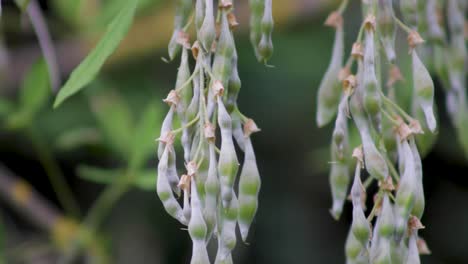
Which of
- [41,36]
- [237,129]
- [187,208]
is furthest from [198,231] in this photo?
[41,36]

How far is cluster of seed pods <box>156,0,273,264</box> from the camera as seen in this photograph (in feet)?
2.17

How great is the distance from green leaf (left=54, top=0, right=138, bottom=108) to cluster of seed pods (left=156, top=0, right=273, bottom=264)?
0.05m

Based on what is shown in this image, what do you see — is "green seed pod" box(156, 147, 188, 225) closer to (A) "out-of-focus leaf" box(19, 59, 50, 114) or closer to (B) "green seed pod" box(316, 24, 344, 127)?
(B) "green seed pod" box(316, 24, 344, 127)

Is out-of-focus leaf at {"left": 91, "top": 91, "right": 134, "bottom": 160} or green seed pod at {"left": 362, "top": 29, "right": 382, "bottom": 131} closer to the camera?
green seed pod at {"left": 362, "top": 29, "right": 382, "bottom": 131}

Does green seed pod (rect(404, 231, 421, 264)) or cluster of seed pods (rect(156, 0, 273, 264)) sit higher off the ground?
cluster of seed pods (rect(156, 0, 273, 264))

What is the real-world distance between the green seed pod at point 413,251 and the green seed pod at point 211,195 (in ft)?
0.59

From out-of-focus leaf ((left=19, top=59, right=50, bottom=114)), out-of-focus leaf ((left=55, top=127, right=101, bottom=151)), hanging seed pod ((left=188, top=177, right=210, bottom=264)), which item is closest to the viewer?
hanging seed pod ((left=188, top=177, right=210, bottom=264))

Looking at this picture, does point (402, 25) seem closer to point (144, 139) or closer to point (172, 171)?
point (172, 171)

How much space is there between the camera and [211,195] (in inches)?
25.7

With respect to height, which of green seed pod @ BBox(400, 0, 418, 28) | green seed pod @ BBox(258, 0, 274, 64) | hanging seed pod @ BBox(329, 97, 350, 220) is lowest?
hanging seed pod @ BBox(329, 97, 350, 220)

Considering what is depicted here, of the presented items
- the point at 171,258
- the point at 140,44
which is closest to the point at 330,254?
the point at 171,258

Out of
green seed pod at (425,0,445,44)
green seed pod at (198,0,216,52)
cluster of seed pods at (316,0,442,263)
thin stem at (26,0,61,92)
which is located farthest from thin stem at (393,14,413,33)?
thin stem at (26,0,61,92)

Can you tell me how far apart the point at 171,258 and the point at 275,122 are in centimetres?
45

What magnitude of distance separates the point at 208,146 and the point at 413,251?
0.69ft
